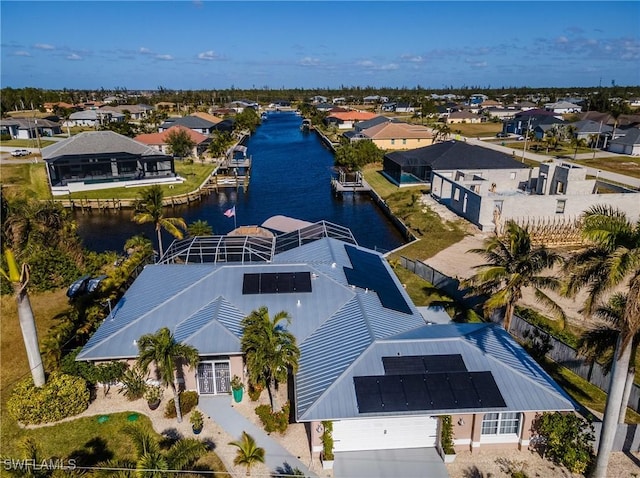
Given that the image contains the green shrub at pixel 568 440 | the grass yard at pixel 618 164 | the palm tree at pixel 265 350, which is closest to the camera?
the green shrub at pixel 568 440

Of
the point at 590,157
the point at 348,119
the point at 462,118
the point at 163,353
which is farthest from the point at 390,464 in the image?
the point at 462,118

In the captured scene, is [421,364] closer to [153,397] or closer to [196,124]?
[153,397]

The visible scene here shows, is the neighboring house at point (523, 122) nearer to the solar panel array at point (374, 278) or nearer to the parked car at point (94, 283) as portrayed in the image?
the solar panel array at point (374, 278)

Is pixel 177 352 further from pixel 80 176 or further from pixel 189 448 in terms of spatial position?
pixel 80 176

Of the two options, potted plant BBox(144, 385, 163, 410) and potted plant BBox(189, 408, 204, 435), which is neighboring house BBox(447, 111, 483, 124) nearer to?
potted plant BBox(144, 385, 163, 410)

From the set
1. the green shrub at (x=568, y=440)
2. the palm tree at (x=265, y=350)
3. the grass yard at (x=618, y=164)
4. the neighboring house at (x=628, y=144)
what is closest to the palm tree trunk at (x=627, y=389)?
the green shrub at (x=568, y=440)

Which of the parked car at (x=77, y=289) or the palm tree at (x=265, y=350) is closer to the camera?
the palm tree at (x=265, y=350)

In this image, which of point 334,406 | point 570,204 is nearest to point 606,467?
point 334,406
